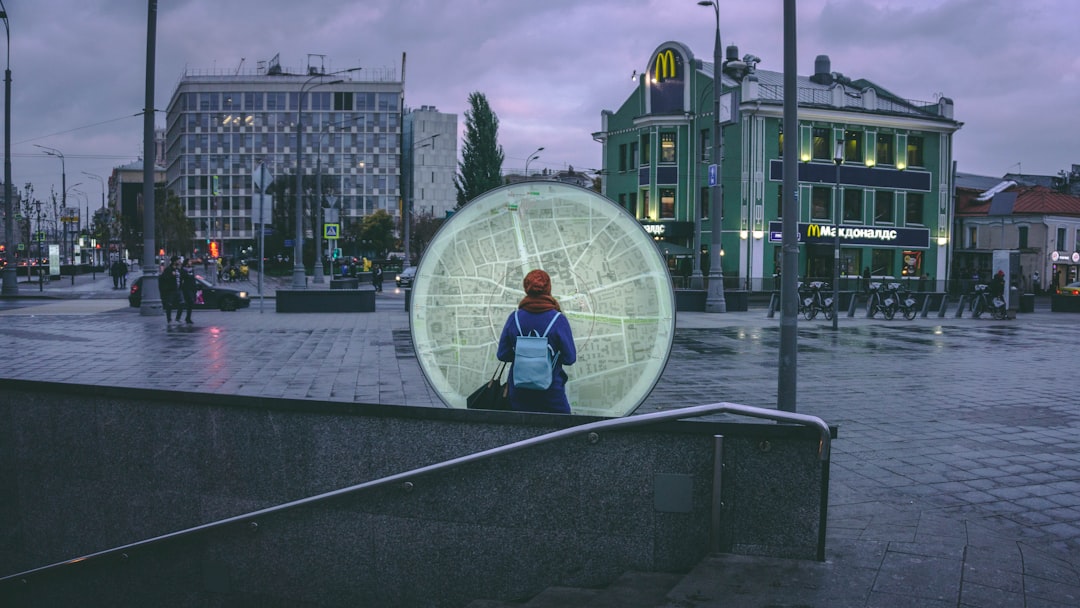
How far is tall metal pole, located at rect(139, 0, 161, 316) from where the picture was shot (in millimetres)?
22062

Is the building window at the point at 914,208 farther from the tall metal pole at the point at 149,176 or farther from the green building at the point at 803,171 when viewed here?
the tall metal pole at the point at 149,176

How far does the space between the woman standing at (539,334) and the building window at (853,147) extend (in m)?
45.8

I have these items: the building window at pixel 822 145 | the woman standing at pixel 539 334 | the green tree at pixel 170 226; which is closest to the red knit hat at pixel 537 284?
the woman standing at pixel 539 334

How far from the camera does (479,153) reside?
204 feet

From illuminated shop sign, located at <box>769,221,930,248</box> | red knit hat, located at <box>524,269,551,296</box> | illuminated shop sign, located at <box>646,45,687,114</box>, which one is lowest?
red knit hat, located at <box>524,269,551,296</box>

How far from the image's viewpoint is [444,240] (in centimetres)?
731

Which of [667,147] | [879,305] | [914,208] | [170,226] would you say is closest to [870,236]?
[914,208]

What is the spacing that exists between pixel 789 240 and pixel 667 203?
41400 millimetres

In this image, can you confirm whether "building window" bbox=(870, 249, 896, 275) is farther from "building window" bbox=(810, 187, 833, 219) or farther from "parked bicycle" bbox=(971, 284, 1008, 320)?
"parked bicycle" bbox=(971, 284, 1008, 320)

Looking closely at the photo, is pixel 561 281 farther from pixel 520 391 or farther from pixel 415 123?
pixel 415 123

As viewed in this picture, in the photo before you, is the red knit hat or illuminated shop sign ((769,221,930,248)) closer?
the red knit hat

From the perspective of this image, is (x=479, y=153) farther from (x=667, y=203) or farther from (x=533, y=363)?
(x=533, y=363)

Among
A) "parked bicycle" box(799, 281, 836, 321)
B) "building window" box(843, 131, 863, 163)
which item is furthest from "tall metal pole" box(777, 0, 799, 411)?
"building window" box(843, 131, 863, 163)

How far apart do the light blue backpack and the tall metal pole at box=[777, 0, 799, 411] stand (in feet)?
10.5
